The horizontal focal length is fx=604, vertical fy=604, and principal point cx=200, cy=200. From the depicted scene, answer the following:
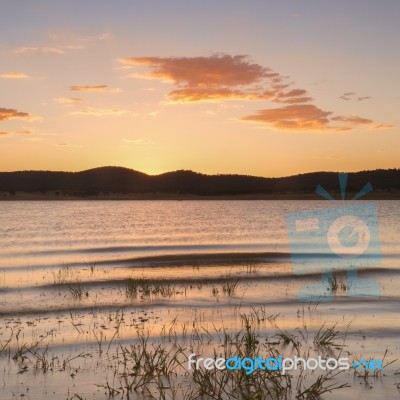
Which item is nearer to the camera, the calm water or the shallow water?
the shallow water

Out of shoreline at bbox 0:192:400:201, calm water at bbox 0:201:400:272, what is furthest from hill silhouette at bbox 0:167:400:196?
calm water at bbox 0:201:400:272

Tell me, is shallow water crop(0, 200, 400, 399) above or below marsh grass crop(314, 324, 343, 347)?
below

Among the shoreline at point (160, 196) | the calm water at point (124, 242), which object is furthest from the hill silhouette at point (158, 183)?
the calm water at point (124, 242)

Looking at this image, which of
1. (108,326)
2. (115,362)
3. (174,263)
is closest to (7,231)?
(174,263)

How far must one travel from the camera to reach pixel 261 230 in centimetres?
4769

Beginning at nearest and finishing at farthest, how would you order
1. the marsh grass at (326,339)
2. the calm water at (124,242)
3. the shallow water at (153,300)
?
the shallow water at (153,300), the marsh grass at (326,339), the calm water at (124,242)

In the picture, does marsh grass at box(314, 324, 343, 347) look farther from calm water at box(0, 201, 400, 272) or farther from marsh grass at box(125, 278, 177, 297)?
calm water at box(0, 201, 400, 272)

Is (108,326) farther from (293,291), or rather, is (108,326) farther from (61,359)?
(293,291)

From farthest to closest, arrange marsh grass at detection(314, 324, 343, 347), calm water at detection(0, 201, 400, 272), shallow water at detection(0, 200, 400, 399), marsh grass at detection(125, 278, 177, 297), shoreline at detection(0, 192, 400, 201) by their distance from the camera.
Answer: shoreline at detection(0, 192, 400, 201), calm water at detection(0, 201, 400, 272), marsh grass at detection(125, 278, 177, 297), marsh grass at detection(314, 324, 343, 347), shallow water at detection(0, 200, 400, 399)

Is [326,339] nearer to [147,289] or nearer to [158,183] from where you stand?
[147,289]

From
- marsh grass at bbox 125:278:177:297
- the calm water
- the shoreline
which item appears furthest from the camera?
the shoreline

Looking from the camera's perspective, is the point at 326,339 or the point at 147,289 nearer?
the point at 326,339

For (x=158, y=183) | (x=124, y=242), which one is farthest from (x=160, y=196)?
(x=124, y=242)

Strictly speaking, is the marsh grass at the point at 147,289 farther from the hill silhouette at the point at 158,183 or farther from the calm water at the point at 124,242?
the hill silhouette at the point at 158,183
